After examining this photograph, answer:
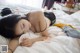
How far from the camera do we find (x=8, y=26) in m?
1.10

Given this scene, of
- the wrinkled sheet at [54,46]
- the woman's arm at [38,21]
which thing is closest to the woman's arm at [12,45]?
the wrinkled sheet at [54,46]

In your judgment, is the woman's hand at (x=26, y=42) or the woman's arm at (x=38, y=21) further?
the woman's arm at (x=38, y=21)

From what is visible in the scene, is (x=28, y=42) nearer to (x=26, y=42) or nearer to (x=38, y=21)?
(x=26, y=42)

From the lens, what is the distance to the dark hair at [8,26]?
1102mm

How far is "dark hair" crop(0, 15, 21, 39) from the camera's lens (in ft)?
3.62

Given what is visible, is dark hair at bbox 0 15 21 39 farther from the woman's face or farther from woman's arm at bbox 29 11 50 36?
woman's arm at bbox 29 11 50 36

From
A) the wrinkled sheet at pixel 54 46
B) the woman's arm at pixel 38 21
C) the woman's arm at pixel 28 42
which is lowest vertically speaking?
the wrinkled sheet at pixel 54 46

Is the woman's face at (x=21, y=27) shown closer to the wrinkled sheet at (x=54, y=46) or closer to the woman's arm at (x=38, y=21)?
the wrinkled sheet at (x=54, y=46)

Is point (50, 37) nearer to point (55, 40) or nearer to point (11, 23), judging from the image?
point (55, 40)

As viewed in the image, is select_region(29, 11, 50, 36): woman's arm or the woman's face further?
select_region(29, 11, 50, 36): woman's arm

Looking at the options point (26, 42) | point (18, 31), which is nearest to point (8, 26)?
point (18, 31)

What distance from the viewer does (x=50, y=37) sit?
1386mm

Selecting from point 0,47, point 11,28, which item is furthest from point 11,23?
point 0,47

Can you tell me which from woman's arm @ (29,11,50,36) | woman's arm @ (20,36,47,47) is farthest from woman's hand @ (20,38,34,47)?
woman's arm @ (29,11,50,36)
